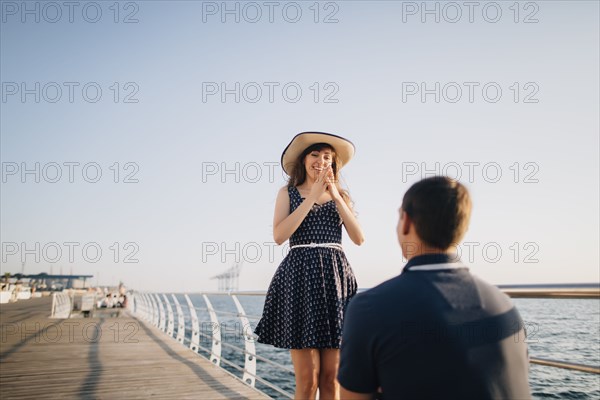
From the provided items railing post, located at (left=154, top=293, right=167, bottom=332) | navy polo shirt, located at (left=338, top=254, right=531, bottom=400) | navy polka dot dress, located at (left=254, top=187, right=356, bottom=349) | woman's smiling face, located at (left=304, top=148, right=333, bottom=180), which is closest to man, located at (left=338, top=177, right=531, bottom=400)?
navy polo shirt, located at (left=338, top=254, right=531, bottom=400)

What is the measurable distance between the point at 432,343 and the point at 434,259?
0.63ft

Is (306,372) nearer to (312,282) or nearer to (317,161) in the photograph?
(312,282)

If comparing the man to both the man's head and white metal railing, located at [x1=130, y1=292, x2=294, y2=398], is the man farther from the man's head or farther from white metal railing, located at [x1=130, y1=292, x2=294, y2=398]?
white metal railing, located at [x1=130, y1=292, x2=294, y2=398]

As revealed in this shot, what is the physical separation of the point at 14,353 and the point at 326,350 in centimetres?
678

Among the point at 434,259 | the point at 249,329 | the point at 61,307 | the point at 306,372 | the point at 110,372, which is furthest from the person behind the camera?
the point at 61,307

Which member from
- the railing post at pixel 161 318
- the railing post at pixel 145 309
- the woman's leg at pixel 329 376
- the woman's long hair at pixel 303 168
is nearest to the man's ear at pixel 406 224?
the woman's leg at pixel 329 376

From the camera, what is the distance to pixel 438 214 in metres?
0.98

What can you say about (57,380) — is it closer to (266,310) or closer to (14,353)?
(14,353)

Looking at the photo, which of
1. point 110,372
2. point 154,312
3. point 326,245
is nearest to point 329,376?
point 326,245

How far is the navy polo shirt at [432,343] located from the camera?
863mm

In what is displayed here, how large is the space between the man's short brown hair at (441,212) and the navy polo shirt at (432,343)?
90mm

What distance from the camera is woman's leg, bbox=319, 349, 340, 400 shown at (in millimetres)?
1729

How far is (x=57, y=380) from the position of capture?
4543mm

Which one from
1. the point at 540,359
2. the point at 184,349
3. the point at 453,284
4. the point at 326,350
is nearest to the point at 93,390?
the point at 184,349
